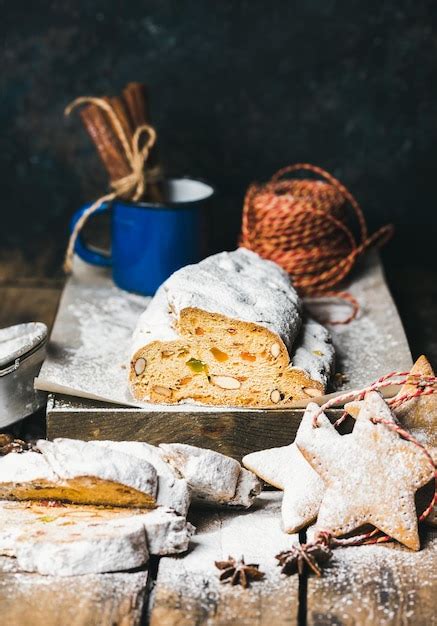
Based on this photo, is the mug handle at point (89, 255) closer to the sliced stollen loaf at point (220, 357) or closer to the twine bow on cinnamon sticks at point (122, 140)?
the twine bow on cinnamon sticks at point (122, 140)

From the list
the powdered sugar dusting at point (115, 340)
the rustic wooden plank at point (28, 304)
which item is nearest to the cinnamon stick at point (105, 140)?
the powdered sugar dusting at point (115, 340)

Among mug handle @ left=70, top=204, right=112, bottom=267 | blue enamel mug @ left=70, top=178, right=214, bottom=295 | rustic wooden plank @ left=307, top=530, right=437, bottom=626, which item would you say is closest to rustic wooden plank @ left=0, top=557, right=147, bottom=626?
rustic wooden plank @ left=307, top=530, right=437, bottom=626

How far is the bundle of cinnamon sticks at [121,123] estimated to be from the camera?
253cm

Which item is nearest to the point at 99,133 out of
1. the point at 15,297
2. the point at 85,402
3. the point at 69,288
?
the point at 69,288

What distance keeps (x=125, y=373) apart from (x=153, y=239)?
0.51m

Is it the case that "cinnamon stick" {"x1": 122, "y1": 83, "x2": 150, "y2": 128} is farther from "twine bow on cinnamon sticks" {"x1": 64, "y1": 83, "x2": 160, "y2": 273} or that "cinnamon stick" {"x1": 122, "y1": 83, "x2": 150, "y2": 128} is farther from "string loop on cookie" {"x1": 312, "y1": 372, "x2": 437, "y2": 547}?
"string loop on cookie" {"x1": 312, "y1": 372, "x2": 437, "y2": 547}

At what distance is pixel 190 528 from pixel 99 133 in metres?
1.19

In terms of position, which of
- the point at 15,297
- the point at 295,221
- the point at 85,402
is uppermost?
the point at 295,221

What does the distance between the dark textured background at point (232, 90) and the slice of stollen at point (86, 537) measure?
1.47 m

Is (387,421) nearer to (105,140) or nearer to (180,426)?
(180,426)

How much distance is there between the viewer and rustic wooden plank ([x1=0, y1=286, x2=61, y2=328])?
271cm

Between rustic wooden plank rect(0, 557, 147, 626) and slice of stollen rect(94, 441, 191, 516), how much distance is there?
0.42 feet

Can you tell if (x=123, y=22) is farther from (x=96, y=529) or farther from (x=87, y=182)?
(x=96, y=529)

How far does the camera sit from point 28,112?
292 centimetres
